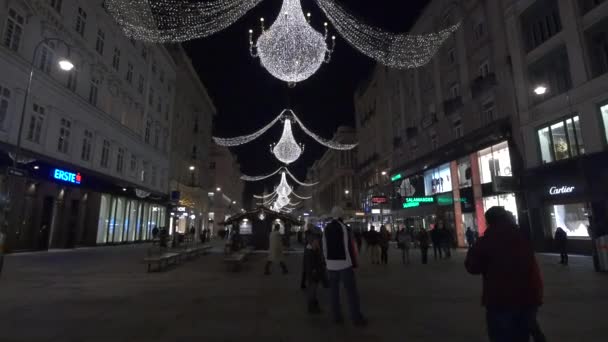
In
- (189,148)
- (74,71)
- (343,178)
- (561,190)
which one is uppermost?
(189,148)

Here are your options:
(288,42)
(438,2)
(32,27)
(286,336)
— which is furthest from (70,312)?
(438,2)

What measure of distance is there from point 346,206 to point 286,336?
2155 inches

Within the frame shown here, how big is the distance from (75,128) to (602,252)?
93.4ft

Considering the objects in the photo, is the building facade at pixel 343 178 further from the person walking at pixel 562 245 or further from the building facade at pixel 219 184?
the person walking at pixel 562 245

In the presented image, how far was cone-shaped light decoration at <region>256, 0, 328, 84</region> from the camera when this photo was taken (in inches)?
425

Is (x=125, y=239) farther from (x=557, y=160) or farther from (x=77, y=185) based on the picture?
(x=557, y=160)

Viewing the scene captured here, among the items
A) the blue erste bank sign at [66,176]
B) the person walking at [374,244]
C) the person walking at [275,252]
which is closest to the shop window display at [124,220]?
the blue erste bank sign at [66,176]

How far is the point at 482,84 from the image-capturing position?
25.1m

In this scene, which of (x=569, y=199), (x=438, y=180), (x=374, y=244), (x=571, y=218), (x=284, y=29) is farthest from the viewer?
(x=438, y=180)

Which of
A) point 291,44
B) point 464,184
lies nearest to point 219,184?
point 464,184

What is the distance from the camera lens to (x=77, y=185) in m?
23.0

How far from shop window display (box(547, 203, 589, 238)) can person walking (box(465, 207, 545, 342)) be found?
1901 cm

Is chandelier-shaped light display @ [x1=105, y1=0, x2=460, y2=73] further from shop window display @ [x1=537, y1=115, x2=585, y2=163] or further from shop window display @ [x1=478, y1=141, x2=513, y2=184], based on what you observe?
shop window display @ [x1=478, y1=141, x2=513, y2=184]

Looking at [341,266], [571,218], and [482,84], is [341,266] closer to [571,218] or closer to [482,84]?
[571,218]
